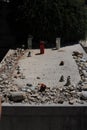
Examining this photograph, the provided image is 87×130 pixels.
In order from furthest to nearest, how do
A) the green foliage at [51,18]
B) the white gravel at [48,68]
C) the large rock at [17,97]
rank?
the green foliage at [51,18] → the white gravel at [48,68] → the large rock at [17,97]

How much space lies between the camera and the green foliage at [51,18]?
13359mm

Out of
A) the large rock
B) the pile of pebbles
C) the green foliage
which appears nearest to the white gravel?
the pile of pebbles

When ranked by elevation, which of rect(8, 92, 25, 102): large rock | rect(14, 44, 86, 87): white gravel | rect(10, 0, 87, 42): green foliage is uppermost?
rect(10, 0, 87, 42): green foliage

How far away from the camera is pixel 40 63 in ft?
34.7

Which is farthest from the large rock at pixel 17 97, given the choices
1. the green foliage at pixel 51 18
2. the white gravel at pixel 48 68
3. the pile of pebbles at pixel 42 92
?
the green foliage at pixel 51 18

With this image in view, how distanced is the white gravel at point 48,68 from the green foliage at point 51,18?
95 cm

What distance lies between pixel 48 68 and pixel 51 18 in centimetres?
375

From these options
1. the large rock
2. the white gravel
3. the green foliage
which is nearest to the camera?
the large rock

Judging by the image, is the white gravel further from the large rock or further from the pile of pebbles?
the large rock

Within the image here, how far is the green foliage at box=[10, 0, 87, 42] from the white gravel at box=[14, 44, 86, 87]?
946mm

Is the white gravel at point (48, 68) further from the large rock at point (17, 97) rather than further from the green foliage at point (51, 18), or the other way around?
the large rock at point (17, 97)

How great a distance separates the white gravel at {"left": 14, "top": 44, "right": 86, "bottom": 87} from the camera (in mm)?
8656

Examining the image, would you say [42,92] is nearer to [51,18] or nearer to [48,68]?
[48,68]
